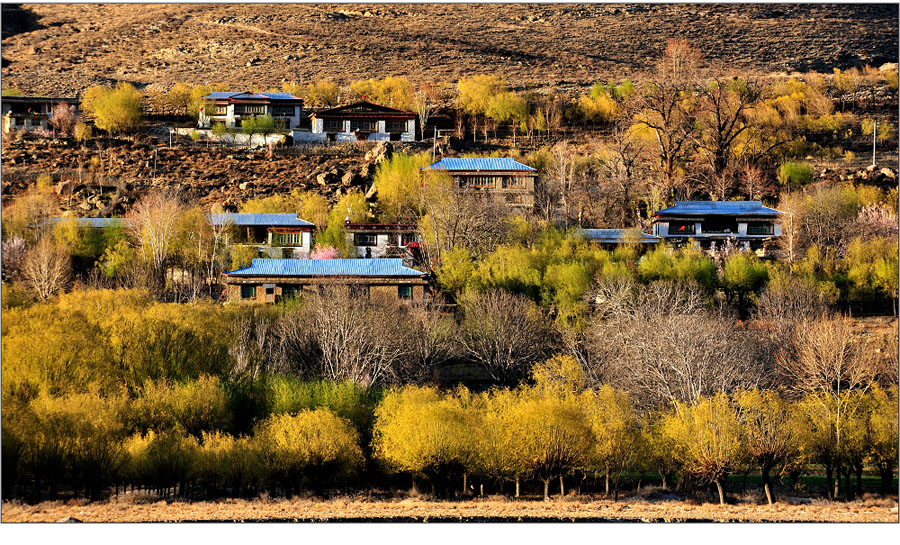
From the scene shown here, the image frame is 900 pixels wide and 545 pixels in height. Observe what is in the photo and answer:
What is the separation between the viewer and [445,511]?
3569 cm

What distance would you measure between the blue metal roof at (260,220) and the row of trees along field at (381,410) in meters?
20.0

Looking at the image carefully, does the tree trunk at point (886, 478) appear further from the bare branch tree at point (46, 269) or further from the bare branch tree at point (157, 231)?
the bare branch tree at point (46, 269)

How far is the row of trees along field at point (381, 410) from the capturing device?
37.5m

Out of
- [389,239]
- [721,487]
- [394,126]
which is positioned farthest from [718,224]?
[721,487]

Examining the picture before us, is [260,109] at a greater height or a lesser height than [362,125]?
greater

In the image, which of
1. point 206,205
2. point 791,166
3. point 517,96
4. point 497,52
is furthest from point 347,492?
point 497,52

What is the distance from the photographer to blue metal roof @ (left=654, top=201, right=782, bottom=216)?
70.8 meters

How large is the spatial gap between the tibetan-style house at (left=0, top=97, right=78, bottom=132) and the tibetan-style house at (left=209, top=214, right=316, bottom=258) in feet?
99.2

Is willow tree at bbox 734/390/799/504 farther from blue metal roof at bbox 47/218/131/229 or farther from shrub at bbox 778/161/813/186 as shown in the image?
shrub at bbox 778/161/813/186

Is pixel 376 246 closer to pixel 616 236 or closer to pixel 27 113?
pixel 616 236

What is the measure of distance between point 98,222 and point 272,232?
10515 millimetres

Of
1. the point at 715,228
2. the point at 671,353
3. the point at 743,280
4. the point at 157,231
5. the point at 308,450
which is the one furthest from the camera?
the point at 715,228

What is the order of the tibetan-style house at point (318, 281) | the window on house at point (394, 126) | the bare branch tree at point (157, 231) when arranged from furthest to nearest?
the window on house at point (394, 126) → the bare branch tree at point (157, 231) → the tibetan-style house at point (318, 281)

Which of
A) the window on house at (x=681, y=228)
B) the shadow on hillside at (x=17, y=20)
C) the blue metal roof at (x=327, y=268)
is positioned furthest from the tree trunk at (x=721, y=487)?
the shadow on hillside at (x=17, y=20)
